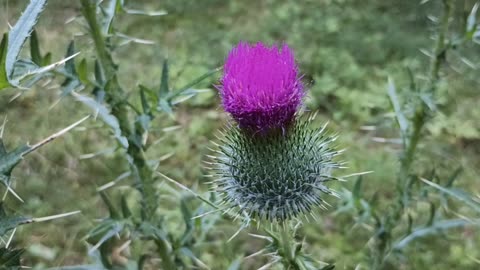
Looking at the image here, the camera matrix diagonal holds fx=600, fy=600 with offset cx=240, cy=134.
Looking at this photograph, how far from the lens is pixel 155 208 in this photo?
206 centimetres

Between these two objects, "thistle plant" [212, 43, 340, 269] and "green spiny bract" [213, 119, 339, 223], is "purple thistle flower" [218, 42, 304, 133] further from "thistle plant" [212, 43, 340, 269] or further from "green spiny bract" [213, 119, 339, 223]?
"green spiny bract" [213, 119, 339, 223]

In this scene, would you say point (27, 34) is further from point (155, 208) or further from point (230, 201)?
point (155, 208)

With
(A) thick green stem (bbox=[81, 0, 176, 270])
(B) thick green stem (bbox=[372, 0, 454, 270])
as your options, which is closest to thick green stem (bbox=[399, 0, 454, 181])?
(B) thick green stem (bbox=[372, 0, 454, 270])

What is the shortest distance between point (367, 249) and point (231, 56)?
1.48m

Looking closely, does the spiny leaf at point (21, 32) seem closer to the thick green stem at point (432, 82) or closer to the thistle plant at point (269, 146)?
the thistle plant at point (269, 146)

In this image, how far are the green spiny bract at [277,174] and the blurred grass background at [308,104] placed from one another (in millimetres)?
828

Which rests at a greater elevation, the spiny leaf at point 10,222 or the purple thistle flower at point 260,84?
the purple thistle flower at point 260,84

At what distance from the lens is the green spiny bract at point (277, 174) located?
5.18 ft

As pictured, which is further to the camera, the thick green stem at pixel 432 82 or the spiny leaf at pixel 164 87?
the thick green stem at pixel 432 82

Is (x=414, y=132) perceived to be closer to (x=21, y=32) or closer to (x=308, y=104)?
(x=21, y=32)

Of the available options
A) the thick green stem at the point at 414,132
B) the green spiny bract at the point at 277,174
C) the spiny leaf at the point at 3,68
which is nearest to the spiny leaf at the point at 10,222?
the spiny leaf at the point at 3,68

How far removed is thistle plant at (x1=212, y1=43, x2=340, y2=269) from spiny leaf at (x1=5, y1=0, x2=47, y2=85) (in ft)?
1.53

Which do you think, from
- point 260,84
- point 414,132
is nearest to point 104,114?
point 260,84

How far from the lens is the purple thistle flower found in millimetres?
1422
